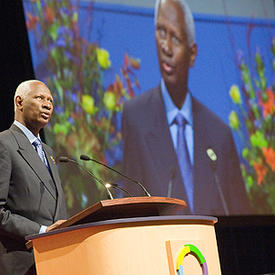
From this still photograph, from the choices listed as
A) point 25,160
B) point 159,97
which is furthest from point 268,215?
point 25,160

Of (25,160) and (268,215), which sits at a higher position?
(25,160)

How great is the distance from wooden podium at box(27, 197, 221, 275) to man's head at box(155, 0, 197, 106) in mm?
2828

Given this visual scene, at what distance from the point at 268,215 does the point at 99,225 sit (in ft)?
11.6

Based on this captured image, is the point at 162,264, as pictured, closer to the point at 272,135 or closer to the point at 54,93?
the point at 54,93

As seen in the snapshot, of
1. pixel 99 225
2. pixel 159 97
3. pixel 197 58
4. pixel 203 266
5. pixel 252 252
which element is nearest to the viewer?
pixel 99 225

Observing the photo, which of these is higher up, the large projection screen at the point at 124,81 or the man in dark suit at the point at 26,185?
the large projection screen at the point at 124,81

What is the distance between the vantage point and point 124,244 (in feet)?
6.82

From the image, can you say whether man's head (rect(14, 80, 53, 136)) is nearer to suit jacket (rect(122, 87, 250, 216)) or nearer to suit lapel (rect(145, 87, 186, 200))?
suit jacket (rect(122, 87, 250, 216))

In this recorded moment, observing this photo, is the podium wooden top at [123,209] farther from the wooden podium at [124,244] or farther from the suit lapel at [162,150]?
the suit lapel at [162,150]

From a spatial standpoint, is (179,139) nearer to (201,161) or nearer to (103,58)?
(201,161)

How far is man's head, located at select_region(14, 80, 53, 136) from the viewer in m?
2.72

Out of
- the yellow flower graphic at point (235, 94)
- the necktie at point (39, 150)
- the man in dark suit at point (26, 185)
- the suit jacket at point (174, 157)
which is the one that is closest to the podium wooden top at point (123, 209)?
the man in dark suit at point (26, 185)

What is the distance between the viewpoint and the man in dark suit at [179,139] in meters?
4.61

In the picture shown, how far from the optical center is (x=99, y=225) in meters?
2.08
